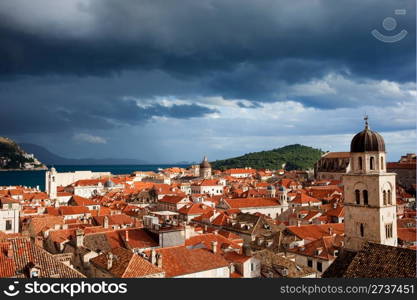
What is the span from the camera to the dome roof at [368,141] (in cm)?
2598

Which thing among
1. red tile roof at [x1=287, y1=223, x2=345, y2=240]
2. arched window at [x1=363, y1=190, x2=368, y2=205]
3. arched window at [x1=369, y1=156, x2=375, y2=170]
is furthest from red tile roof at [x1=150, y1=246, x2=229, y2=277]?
red tile roof at [x1=287, y1=223, x2=345, y2=240]

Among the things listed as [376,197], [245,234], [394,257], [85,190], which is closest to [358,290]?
[394,257]

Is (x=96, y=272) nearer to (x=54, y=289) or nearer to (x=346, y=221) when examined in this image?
(x=54, y=289)

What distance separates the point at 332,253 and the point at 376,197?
9067mm

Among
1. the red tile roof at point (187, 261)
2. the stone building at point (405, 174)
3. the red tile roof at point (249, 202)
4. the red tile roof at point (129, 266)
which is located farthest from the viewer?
the stone building at point (405, 174)

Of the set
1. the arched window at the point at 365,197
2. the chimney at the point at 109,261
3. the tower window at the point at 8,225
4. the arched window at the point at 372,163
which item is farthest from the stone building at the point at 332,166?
the chimney at the point at 109,261

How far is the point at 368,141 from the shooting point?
85.5 ft

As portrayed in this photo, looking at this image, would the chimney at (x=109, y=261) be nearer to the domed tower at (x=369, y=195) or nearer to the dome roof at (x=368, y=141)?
the domed tower at (x=369, y=195)

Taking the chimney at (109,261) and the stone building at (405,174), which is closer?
the chimney at (109,261)

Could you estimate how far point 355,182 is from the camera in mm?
26484

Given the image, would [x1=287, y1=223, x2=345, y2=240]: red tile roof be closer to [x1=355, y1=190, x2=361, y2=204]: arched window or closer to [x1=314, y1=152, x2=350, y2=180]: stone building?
[x1=355, y1=190, x2=361, y2=204]: arched window

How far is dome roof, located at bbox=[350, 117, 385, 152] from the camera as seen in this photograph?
2598 centimetres

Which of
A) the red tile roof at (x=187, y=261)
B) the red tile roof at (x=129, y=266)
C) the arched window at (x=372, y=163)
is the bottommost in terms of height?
the red tile roof at (x=187, y=261)

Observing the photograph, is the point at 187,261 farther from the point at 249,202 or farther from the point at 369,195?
the point at 249,202
